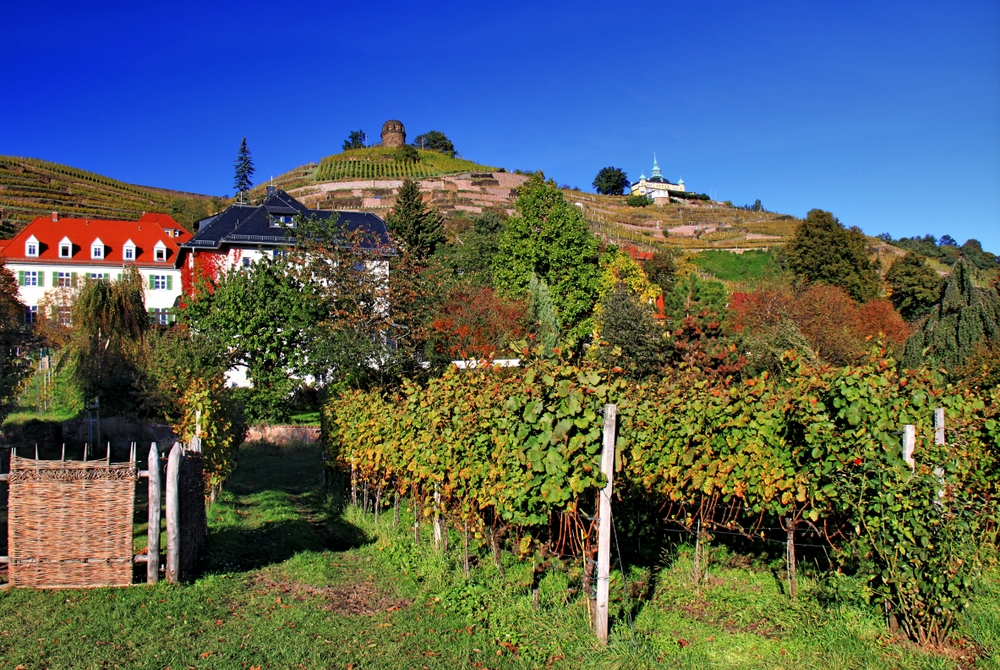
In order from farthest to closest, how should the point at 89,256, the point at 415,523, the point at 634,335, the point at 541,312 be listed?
the point at 89,256 < the point at 541,312 < the point at 634,335 < the point at 415,523

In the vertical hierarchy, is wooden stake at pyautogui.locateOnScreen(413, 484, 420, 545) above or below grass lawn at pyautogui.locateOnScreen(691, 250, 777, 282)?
below

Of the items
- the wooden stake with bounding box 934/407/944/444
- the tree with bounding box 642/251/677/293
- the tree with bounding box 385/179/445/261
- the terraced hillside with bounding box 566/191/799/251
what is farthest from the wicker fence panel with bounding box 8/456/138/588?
the terraced hillside with bounding box 566/191/799/251

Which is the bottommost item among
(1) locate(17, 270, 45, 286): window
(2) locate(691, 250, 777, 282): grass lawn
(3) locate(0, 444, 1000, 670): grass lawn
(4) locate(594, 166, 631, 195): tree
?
(3) locate(0, 444, 1000, 670): grass lawn

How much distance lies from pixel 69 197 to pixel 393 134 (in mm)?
56307

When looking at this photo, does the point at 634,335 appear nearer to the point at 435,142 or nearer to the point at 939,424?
the point at 939,424

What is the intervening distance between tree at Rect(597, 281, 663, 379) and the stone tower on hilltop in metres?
105

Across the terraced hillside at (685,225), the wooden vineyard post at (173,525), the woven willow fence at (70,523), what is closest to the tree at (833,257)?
the terraced hillside at (685,225)

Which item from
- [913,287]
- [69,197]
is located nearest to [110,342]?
[913,287]

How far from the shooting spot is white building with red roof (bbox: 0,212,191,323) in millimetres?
47656

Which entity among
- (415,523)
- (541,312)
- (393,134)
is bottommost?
(415,523)

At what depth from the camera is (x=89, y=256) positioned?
4950 centimetres

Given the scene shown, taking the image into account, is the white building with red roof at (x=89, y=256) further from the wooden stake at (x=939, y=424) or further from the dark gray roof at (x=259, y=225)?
the wooden stake at (x=939, y=424)

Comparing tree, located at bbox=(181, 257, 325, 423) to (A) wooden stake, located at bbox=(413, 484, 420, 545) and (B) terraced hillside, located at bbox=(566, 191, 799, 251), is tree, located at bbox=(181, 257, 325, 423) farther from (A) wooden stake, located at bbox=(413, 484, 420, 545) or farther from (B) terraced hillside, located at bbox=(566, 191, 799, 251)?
(B) terraced hillside, located at bbox=(566, 191, 799, 251)

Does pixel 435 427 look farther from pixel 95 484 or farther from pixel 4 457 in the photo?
pixel 4 457
